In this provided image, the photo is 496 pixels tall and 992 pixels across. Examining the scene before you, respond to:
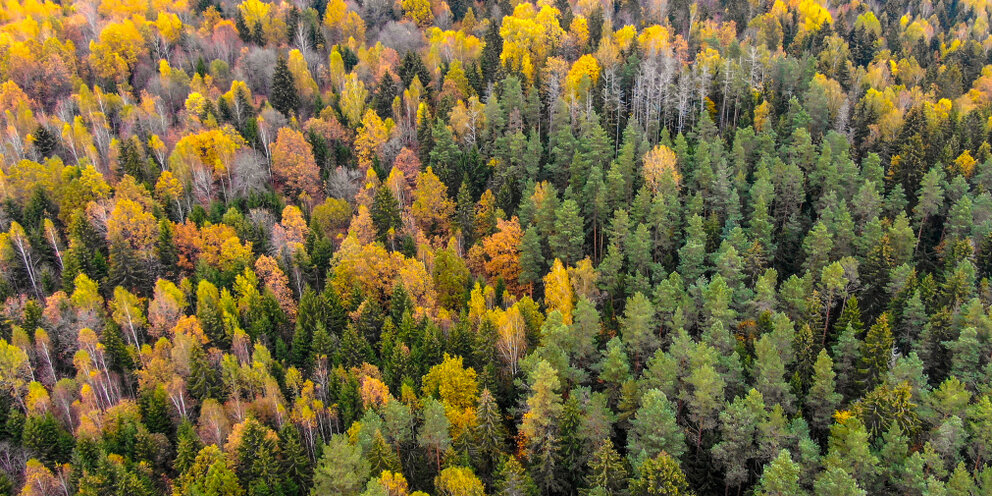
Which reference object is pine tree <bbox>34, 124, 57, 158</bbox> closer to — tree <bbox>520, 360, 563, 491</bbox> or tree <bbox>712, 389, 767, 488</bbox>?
tree <bbox>520, 360, 563, 491</bbox>

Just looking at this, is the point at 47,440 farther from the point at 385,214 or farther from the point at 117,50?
the point at 117,50

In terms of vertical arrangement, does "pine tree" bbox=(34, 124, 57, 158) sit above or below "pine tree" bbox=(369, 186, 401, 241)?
above

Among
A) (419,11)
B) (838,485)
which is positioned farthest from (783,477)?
(419,11)

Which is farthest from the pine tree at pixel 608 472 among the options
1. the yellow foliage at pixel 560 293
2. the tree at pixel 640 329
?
the yellow foliage at pixel 560 293

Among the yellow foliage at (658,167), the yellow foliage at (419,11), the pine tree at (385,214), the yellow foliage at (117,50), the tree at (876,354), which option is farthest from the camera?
the yellow foliage at (419,11)

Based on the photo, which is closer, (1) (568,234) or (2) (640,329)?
(2) (640,329)

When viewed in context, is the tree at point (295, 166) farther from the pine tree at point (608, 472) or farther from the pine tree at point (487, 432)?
the pine tree at point (608, 472)

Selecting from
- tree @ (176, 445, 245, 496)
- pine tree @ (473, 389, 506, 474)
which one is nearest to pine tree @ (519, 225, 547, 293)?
pine tree @ (473, 389, 506, 474)

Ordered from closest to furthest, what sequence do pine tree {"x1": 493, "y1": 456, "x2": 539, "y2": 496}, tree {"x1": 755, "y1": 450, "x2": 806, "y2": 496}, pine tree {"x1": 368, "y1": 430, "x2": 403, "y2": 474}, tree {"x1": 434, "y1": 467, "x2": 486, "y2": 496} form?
tree {"x1": 755, "y1": 450, "x2": 806, "y2": 496}, pine tree {"x1": 493, "y1": 456, "x2": 539, "y2": 496}, tree {"x1": 434, "y1": 467, "x2": 486, "y2": 496}, pine tree {"x1": 368, "y1": 430, "x2": 403, "y2": 474}

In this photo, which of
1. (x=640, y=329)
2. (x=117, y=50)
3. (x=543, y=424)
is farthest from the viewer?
(x=117, y=50)
